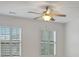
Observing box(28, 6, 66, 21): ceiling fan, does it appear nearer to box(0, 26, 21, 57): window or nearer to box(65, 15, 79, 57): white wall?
box(65, 15, 79, 57): white wall

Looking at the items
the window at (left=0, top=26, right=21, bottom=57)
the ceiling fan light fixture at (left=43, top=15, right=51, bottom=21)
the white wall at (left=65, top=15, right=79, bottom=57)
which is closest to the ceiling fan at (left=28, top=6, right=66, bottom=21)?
the ceiling fan light fixture at (left=43, top=15, right=51, bottom=21)

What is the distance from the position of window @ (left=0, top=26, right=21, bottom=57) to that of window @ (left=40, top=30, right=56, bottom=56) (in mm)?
228

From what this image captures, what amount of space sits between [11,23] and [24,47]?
254 mm

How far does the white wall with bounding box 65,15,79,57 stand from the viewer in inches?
40.8

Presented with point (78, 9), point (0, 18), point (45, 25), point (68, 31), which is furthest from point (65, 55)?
point (0, 18)

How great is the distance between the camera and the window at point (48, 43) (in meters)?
1.04

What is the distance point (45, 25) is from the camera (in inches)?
41.3

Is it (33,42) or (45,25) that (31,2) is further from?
(33,42)

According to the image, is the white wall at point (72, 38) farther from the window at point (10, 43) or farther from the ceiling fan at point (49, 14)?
the window at point (10, 43)

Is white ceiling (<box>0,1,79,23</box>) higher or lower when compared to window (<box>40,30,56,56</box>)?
higher

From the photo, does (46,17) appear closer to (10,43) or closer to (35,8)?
(35,8)

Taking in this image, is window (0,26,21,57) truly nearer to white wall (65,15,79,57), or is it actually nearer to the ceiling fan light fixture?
the ceiling fan light fixture

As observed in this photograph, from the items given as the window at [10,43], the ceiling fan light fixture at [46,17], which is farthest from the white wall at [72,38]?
the window at [10,43]

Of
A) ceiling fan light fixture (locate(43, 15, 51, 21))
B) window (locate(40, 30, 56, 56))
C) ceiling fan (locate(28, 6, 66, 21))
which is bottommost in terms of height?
window (locate(40, 30, 56, 56))
